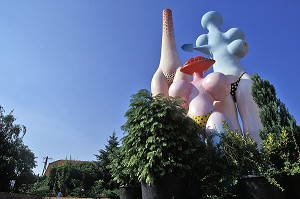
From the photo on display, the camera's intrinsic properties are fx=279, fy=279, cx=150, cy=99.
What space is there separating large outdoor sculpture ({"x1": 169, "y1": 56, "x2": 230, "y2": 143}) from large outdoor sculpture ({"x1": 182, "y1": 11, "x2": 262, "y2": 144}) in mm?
796

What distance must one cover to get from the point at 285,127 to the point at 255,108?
10.7 ft

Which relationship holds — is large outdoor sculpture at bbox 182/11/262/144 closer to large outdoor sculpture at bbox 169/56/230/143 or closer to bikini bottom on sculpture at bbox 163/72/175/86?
large outdoor sculpture at bbox 169/56/230/143

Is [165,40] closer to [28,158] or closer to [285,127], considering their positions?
[285,127]

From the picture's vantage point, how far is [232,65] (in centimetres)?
936

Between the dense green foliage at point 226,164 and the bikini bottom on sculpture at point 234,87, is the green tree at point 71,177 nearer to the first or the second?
the bikini bottom on sculpture at point 234,87

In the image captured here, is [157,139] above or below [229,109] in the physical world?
below

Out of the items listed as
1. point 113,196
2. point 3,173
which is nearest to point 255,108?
point 113,196

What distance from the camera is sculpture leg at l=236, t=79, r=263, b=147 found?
834cm

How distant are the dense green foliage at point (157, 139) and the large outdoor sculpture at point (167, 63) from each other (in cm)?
323

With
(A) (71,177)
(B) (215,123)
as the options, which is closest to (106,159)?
(A) (71,177)

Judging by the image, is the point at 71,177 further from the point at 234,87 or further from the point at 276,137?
the point at 276,137

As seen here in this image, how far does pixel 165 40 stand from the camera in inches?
419

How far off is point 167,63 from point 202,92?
2612 mm

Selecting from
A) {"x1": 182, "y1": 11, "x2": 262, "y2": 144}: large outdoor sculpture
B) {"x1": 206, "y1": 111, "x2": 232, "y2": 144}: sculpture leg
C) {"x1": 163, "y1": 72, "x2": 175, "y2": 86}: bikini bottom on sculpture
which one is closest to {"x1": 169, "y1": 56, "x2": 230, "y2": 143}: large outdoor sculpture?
{"x1": 206, "y1": 111, "x2": 232, "y2": 144}: sculpture leg
